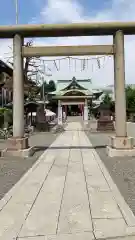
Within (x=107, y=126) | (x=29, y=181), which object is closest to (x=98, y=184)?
(x=29, y=181)

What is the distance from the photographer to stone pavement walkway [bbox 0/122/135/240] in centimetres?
500

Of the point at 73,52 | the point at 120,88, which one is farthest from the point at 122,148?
the point at 73,52

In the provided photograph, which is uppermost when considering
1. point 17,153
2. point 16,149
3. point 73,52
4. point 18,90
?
point 73,52

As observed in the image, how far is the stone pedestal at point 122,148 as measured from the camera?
13312 mm

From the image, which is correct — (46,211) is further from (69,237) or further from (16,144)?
(16,144)

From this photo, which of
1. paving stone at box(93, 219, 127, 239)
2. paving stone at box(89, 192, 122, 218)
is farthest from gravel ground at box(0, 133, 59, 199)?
paving stone at box(93, 219, 127, 239)

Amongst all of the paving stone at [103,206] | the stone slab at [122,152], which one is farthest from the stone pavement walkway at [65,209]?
the stone slab at [122,152]

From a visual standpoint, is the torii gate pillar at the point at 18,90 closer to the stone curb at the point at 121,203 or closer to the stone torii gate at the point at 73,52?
the stone torii gate at the point at 73,52

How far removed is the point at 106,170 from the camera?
34.2ft

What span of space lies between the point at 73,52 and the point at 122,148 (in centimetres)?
416

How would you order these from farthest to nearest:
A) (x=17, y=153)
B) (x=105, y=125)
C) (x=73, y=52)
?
1. (x=105, y=125)
2. (x=73, y=52)
3. (x=17, y=153)

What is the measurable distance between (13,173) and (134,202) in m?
4.44

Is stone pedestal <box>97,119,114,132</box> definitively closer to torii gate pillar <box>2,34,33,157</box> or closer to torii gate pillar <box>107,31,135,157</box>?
torii gate pillar <box>107,31,135,157</box>

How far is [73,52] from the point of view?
14.1 metres
